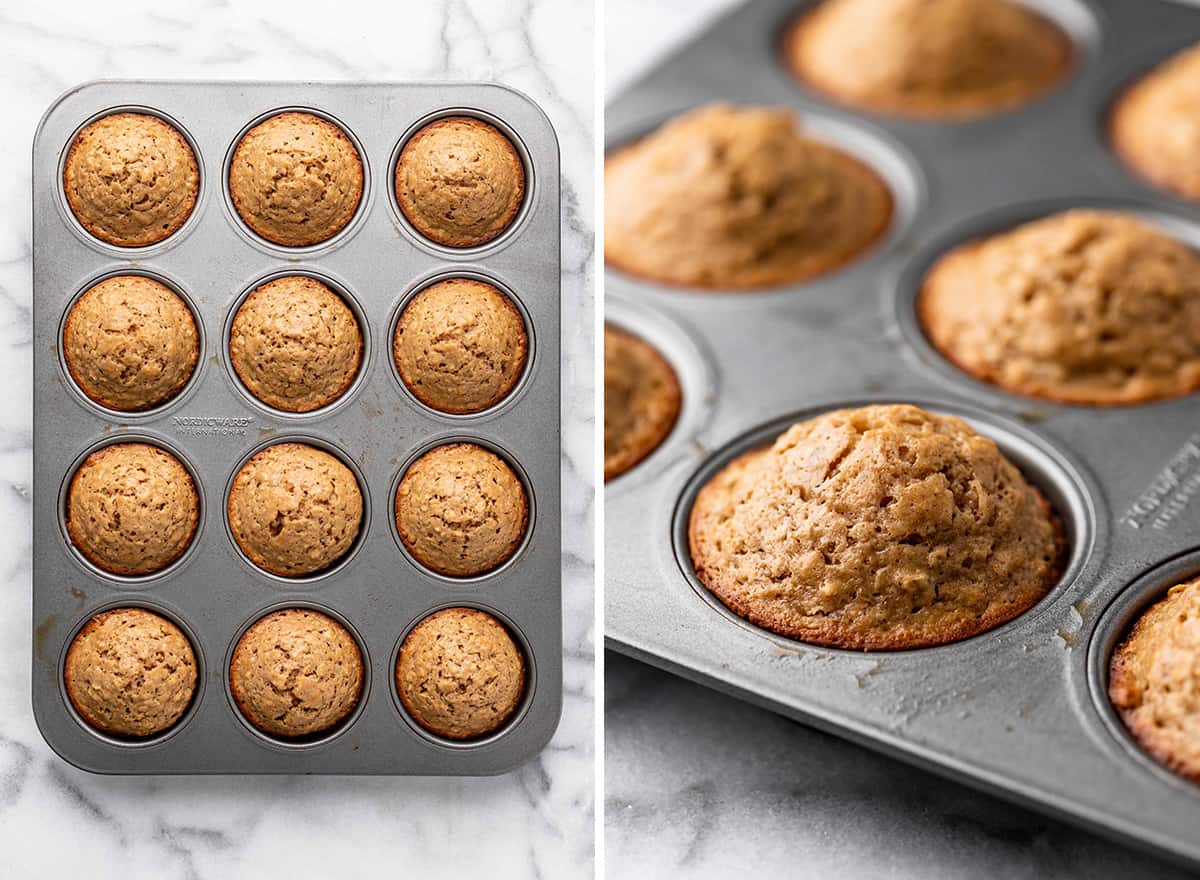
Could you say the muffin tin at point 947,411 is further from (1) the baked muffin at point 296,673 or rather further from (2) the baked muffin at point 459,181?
(2) the baked muffin at point 459,181

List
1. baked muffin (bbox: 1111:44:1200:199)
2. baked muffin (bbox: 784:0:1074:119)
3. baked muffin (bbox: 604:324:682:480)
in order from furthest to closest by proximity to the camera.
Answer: baked muffin (bbox: 784:0:1074:119) → baked muffin (bbox: 1111:44:1200:199) → baked muffin (bbox: 604:324:682:480)

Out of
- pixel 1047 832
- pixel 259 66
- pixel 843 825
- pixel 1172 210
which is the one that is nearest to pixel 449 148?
pixel 259 66

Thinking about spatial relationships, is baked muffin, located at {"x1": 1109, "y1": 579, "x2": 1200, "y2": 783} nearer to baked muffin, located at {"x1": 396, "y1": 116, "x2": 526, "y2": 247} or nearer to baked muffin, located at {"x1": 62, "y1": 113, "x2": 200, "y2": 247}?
baked muffin, located at {"x1": 396, "y1": 116, "x2": 526, "y2": 247}

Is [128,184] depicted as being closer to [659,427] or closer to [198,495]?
[198,495]

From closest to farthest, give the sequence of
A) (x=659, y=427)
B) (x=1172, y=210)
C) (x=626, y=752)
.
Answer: (x=626, y=752) → (x=659, y=427) → (x=1172, y=210)

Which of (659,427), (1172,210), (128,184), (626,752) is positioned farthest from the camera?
(1172,210)

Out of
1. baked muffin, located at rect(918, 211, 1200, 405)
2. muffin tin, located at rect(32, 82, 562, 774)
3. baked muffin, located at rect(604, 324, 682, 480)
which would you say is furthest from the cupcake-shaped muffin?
baked muffin, located at rect(918, 211, 1200, 405)
